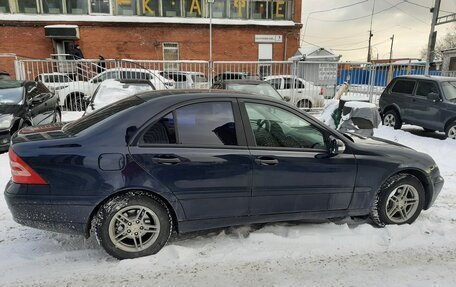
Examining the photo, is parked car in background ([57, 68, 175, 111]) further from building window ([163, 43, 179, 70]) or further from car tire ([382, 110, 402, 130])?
building window ([163, 43, 179, 70])

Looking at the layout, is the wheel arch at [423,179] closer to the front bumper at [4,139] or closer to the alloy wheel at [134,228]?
the alloy wheel at [134,228]

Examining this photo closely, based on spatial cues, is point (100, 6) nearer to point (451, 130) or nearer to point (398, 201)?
point (451, 130)

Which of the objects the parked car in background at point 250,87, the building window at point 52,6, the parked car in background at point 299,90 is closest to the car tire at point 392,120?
the parked car in background at point 299,90

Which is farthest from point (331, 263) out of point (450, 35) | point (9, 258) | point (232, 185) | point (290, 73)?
point (450, 35)

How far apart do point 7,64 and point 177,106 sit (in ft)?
71.6

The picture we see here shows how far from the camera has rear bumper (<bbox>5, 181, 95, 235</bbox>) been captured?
2.97 metres

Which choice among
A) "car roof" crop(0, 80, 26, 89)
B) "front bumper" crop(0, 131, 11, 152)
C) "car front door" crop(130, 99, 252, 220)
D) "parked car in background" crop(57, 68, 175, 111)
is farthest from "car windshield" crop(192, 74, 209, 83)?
"car front door" crop(130, 99, 252, 220)

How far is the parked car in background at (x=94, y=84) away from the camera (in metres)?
12.1

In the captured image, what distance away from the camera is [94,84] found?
12.4 meters

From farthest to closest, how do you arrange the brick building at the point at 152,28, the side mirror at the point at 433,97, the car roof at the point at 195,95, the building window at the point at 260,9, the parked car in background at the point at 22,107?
the building window at the point at 260,9, the brick building at the point at 152,28, the side mirror at the point at 433,97, the parked car in background at the point at 22,107, the car roof at the point at 195,95

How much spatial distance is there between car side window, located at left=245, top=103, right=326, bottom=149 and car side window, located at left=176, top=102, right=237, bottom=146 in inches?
9.1

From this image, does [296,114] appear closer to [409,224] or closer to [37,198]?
[409,224]

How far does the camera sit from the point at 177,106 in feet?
10.6

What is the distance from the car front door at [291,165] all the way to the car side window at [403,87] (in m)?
7.82
